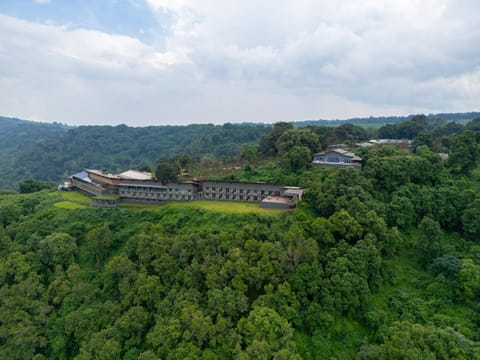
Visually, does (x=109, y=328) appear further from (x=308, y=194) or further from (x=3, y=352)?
(x=308, y=194)

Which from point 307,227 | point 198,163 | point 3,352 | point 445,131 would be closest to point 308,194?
point 307,227

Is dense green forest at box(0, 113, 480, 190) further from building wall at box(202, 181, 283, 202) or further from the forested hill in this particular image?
building wall at box(202, 181, 283, 202)

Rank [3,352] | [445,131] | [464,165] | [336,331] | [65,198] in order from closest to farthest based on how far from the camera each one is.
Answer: [336,331], [3,352], [464,165], [65,198], [445,131]

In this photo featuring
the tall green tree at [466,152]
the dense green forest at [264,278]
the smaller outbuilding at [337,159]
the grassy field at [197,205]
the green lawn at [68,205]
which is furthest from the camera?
the smaller outbuilding at [337,159]

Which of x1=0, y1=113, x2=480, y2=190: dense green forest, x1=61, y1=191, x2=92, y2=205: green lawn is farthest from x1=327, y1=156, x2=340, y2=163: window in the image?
x1=0, y1=113, x2=480, y2=190: dense green forest

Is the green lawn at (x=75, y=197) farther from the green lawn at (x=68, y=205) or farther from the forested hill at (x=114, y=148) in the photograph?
the forested hill at (x=114, y=148)

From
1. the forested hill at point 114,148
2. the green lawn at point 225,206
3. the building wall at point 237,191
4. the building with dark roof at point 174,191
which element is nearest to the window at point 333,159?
the building with dark roof at point 174,191
